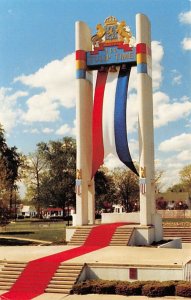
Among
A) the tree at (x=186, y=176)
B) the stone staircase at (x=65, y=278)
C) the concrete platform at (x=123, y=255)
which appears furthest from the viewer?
the tree at (x=186, y=176)

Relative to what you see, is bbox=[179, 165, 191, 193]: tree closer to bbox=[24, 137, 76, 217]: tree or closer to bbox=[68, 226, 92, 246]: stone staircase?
bbox=[24, 137, 76, 217]: tree

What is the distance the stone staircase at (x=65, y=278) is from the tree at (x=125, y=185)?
2444 inches

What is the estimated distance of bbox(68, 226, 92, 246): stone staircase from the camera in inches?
1218

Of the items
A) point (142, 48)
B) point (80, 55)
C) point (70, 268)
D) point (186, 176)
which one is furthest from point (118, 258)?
point (186, 176)

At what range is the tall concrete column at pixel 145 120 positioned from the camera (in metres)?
32.4

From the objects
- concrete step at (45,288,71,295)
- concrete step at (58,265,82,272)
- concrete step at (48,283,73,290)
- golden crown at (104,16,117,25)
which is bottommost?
concrete step at (45,288,71,295)

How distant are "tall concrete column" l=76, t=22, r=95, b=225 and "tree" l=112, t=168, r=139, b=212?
4860 cm

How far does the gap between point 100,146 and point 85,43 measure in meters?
7.65

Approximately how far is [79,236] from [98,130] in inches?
309

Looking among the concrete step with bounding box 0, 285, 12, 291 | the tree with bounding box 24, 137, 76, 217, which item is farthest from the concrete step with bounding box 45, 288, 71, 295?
the tree with bounding box 24, 137, 76, 217

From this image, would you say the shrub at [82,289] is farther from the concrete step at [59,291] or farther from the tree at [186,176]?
the tree at [186,176]

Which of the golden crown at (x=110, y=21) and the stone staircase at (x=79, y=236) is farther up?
the golden crown at (x=110, y=21)

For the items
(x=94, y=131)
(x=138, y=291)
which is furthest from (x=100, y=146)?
(x=138, y=291)

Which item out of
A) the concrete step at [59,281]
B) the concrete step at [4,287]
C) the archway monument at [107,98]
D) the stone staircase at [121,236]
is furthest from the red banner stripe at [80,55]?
the concrete step at [4,287]
